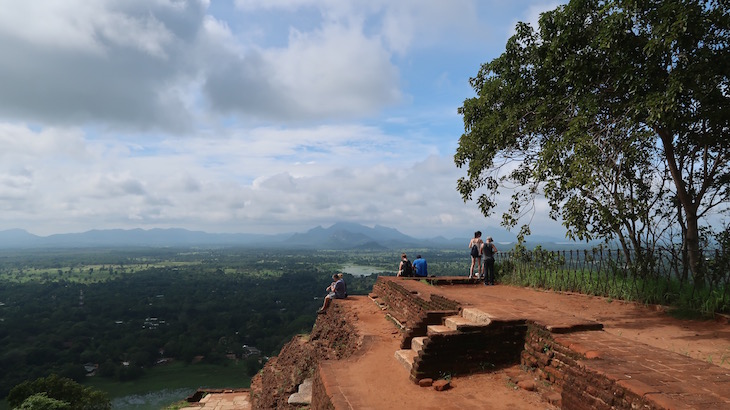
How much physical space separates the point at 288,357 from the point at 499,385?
954 cm

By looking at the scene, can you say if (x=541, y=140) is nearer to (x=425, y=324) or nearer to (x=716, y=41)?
(x=716, y=41)

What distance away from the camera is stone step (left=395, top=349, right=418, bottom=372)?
6463 millimetres

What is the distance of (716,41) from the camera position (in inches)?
289

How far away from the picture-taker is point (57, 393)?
1962 centimetres

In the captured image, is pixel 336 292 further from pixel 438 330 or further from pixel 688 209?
pixel 688 209

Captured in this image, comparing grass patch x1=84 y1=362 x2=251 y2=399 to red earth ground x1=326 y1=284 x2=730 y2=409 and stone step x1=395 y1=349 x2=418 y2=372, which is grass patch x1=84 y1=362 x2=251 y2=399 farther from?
stone step x1=395 y1=349 x2=418 y2=372

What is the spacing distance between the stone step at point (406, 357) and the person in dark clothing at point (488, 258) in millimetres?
6539

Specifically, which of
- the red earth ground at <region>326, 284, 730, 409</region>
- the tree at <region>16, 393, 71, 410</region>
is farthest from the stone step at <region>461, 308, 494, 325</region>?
the tree at <region>16, 393, 71, 410</region>

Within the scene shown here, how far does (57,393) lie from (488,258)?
21881 millimetres

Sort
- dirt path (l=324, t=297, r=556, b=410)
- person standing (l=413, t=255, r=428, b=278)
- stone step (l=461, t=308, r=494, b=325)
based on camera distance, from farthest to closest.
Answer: person standing (l=413, t=255, r=428, b=278) → stone step (l=461, t=308, r=494, b=325) → dirt path (l=324, t=297, r=556, b=410)

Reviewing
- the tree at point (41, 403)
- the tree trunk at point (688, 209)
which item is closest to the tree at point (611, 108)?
the tree trunk at point (688, 209)

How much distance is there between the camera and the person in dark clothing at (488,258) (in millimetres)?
12859

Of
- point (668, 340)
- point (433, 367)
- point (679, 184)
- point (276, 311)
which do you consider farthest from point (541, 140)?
point (276, 311)

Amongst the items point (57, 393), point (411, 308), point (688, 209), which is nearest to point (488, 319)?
point (411, 308)
